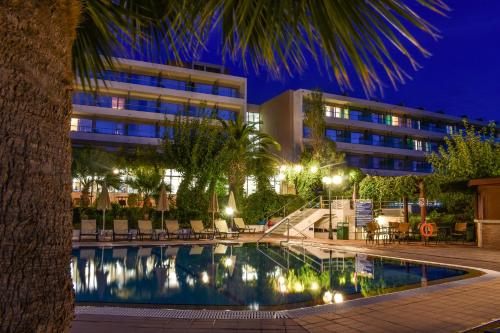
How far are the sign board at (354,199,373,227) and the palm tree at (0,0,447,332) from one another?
19983 millimetres

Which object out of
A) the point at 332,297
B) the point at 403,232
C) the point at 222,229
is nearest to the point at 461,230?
the point at 403,232

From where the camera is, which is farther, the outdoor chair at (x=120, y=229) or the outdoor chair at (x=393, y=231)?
the outdoor chair at (x=393, y=231)

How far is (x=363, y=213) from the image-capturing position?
21.4 metres

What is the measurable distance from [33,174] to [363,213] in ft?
68.7

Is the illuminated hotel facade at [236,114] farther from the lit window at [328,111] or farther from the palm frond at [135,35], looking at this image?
the palm frond at [135,35]

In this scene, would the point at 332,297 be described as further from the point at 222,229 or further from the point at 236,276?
the point at 222,229

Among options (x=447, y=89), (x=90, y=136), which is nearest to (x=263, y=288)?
(x=90, y=136)

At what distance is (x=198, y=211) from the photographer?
2519cm

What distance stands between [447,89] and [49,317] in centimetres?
21292

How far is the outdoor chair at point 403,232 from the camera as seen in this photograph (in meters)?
17.7

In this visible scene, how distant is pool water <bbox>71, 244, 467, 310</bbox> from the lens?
7.77 meters

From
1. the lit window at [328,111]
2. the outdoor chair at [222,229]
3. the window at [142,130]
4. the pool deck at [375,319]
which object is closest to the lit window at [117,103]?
the window at [142,130]

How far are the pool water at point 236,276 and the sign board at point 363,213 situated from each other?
236 inches

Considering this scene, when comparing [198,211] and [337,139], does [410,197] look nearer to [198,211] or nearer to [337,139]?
[198,211]
